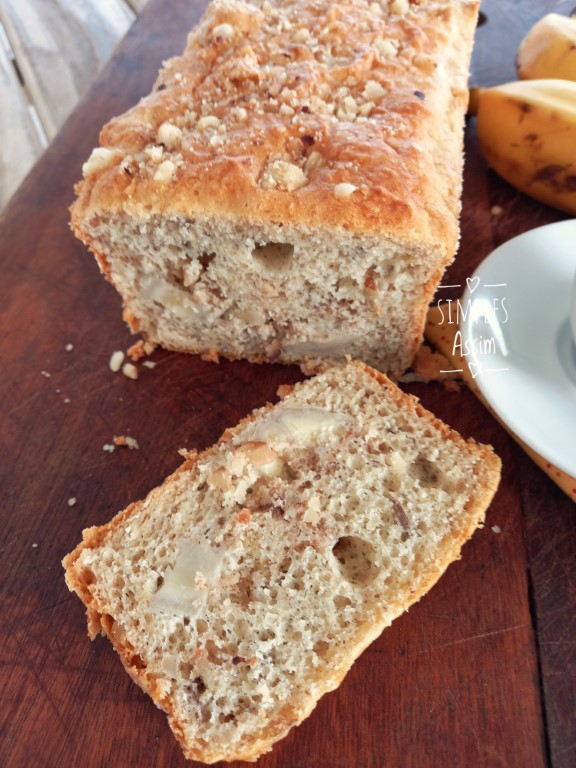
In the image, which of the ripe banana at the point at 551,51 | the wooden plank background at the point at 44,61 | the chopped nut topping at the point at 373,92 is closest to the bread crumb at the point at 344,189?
the chopped nut topping at the point at 373,92

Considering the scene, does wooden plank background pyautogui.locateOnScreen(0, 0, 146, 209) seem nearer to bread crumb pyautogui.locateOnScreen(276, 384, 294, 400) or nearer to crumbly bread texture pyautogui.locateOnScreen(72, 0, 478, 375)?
crumbly bread texture pyautogui.locateOnScreen(72, 0, 478, 375)

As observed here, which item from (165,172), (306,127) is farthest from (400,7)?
(165,172)

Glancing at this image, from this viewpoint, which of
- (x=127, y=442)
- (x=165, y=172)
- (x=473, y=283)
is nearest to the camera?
(x=165, y=172)

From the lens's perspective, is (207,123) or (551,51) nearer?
(207,123)

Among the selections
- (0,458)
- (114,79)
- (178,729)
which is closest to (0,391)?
(0,458)

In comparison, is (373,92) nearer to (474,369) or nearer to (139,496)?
(474,369)

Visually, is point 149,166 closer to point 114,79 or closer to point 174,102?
point 174,102
